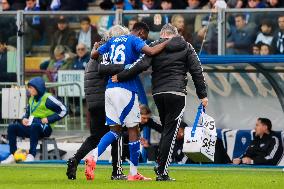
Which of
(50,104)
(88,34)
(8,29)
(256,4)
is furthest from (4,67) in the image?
(256,4)

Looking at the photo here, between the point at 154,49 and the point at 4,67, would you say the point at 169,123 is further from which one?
the point at 4,67

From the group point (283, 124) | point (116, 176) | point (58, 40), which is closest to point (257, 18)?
point (283, 124)

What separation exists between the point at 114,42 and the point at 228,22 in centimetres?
745

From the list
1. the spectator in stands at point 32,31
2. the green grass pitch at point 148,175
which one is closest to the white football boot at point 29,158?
the green grass pitch at point 148,175

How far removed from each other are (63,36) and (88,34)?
0.62m

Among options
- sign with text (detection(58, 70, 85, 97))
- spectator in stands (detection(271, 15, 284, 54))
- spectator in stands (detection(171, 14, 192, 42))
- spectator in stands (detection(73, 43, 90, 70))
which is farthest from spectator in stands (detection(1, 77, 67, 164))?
spectator in stands (detection(271, 15, 284, 54))

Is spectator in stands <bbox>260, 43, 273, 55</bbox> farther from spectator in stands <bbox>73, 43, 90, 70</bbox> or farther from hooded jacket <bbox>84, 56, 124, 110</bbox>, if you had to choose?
hooded jacket <bbox>84, 56, 124, 110</bbox>

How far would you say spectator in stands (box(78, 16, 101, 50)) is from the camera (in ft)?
82.8

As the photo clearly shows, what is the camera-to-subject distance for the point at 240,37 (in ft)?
80.1

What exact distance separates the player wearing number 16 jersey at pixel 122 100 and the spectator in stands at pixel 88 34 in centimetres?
772

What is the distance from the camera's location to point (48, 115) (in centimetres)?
2433

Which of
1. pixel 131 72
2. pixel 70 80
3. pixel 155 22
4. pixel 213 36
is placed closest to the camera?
pixel 131 72

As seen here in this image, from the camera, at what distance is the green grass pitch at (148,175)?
1641cm

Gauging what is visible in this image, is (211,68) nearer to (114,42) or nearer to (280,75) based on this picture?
(280,75)
